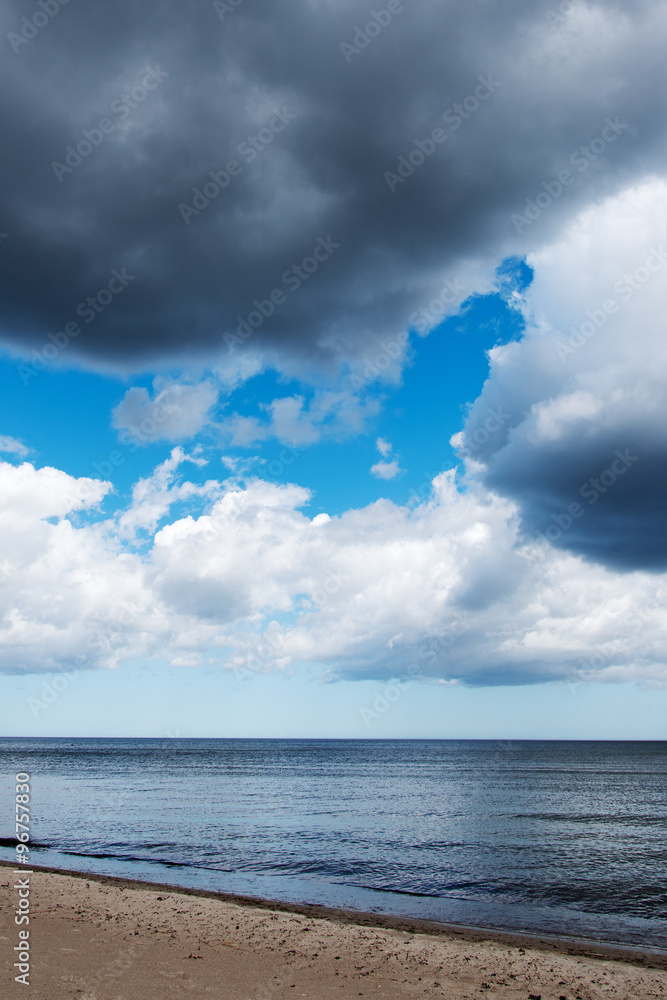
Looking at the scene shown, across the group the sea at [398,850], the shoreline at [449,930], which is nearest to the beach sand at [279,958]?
the shoreline at [449,930]

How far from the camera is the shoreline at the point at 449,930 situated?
1483cm

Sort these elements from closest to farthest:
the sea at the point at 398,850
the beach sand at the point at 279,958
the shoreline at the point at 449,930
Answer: the beach sand at the point at 279,958, the shoreline at the point at 449,930, the sea at the point at 398,850

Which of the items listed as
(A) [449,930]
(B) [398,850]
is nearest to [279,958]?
(A) [449,930]

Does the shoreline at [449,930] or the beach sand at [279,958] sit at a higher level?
the beach sand at [279,958]

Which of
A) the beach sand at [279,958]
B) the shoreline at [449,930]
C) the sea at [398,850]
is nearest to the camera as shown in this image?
the beach sand at [279,958]

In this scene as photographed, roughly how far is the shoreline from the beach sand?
0.24 feet

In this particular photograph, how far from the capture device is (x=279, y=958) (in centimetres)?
1301

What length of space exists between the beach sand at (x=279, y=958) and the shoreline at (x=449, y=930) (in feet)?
0.24

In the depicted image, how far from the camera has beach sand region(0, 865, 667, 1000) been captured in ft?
36.8

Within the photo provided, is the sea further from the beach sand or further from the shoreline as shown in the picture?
the beach sand

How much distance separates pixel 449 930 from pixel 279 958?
5.67 metres

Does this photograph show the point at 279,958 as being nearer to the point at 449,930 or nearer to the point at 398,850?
the point at 449,930

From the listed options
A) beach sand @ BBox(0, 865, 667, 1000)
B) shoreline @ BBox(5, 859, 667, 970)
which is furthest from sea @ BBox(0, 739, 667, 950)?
beach sand @ BBox(0, 865, 667, 1000)

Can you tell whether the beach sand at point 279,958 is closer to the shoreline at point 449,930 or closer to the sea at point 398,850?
the shoreline at point 449,930
